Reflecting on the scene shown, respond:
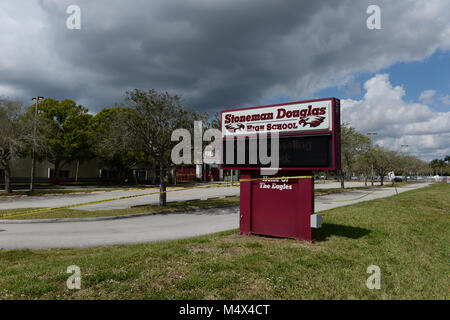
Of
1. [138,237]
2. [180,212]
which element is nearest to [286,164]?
[138,237]

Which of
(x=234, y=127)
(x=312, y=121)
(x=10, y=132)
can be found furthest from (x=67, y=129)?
(x=312, y=121)

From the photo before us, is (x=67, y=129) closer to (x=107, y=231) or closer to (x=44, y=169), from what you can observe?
(x=44, y=169)

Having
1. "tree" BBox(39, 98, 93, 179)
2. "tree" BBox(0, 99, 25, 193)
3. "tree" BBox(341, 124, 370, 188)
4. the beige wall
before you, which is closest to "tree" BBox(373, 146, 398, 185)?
"tree" BBox(341, 124, 370, 188)

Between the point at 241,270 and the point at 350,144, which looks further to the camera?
the point at 350,144

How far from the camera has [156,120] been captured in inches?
601

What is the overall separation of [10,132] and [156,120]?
15560mm

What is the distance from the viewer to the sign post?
6980 mm

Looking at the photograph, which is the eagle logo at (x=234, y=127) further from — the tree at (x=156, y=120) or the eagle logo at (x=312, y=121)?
the tree at (x=156, y=120)

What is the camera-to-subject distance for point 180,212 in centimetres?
1484

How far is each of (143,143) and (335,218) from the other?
10.6 metres

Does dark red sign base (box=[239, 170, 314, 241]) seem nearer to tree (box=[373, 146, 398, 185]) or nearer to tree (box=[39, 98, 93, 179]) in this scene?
tree (box=[39, 98, 93, 179])

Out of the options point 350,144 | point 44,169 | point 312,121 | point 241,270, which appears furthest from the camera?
point 44,169

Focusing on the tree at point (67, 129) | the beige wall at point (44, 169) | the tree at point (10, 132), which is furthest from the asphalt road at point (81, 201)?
the beige wall at point (44, 169)
